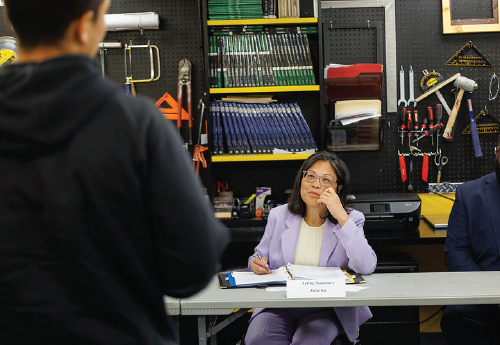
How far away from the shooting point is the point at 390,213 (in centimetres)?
273

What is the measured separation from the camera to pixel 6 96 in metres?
0.68

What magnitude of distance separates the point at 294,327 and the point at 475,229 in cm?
103

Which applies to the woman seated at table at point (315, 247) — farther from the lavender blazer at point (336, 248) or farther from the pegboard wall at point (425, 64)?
the pegboard wall at point (425, 64)

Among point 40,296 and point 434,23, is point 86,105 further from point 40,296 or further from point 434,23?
point 434,23

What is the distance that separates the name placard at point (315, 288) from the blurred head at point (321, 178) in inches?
20.7

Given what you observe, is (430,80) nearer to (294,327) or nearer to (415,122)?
(415,122)

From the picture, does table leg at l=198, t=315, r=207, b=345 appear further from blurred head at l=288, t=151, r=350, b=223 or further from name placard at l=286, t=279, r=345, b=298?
blurred head at l=288, t=151, r=350, b=223

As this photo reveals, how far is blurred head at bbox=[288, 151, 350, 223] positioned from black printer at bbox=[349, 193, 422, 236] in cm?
38

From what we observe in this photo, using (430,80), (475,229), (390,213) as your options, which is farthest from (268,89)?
(475,229)

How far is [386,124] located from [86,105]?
9.58ft

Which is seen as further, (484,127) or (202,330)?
(484,127)

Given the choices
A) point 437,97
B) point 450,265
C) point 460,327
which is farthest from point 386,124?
point 460,327

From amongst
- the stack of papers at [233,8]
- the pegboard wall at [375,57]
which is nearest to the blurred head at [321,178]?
the pegboard wall at [375,57]

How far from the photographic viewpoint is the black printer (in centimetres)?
272
